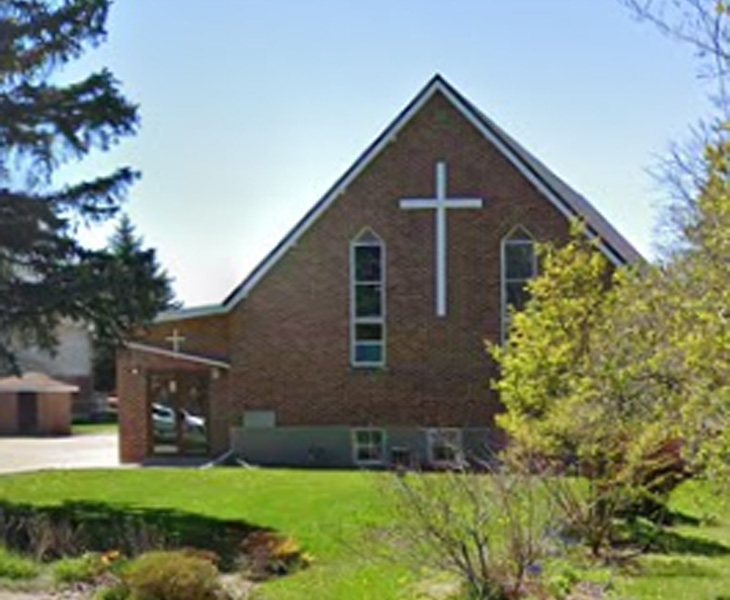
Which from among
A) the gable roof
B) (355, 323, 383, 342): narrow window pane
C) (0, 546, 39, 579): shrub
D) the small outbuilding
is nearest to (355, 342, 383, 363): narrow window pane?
(355, 323, 383, 342): narrow window pane

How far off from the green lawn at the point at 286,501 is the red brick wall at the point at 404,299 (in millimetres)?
3746

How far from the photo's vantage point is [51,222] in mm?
18938

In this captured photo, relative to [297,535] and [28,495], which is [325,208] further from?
[297,535]

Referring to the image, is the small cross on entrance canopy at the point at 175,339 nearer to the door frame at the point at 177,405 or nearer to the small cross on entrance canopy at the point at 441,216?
the door frame at the point at 177,405

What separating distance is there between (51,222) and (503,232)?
14.1 m

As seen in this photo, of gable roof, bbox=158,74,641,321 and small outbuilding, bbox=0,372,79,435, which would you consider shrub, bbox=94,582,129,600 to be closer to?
gable roof, bbox=158,74,641,321

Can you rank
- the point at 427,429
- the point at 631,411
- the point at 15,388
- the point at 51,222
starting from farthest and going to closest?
the point at 15,388 < the point at 427,429 < the point at 51,222 < the point at 631,411

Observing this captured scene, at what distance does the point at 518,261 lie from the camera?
29906mm

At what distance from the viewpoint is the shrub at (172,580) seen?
33.8ft

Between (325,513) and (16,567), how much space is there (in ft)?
20.8

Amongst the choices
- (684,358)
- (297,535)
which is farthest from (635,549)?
(684,358)

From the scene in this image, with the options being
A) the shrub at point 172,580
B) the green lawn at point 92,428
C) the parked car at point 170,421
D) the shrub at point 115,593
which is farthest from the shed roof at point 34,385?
the shrub at point 172,580

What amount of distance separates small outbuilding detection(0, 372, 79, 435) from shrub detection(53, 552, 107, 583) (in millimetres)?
40231

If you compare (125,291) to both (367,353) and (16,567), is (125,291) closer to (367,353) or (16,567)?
(16,567)
